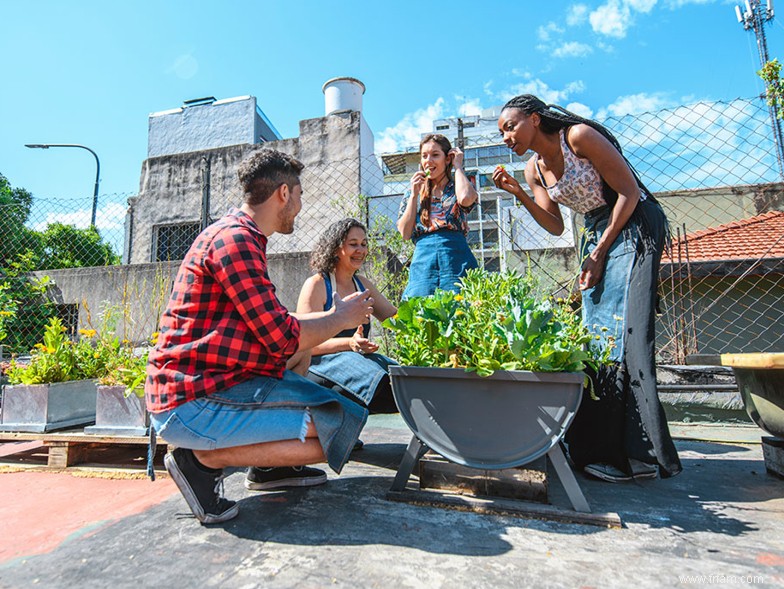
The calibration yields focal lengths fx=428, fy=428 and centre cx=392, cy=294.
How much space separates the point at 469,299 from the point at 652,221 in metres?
0.95

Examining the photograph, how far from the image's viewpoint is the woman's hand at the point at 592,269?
6.62 feet

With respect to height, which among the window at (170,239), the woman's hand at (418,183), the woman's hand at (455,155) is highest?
the window at (170,239)

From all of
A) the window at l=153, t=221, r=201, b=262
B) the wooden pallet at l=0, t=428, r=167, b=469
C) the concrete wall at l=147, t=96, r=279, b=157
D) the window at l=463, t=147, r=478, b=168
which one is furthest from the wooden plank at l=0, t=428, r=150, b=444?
the window at l=463, t=147, r=478, b=168

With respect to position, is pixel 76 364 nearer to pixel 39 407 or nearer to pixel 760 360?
pixel 39 407

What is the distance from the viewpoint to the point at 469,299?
5.47 ft

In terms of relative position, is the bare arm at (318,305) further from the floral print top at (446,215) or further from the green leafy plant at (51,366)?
the green leafy plant at (51,366)

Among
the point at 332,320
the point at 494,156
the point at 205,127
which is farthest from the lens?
the point at 494,156

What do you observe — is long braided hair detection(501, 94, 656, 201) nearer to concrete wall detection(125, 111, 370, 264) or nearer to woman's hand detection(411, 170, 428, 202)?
woman's hand detection(411, 170, 428, 202)

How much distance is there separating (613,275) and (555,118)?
0.77 m

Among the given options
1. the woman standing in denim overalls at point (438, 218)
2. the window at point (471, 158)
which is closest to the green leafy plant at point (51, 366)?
the woman standing in denim overalls at point (438, 218)

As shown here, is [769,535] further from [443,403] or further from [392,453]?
[392,453]

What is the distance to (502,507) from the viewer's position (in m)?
1.50

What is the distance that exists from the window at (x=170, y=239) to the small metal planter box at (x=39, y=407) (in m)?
5.59

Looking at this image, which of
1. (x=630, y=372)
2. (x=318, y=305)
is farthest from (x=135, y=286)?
(x=630, y=372)
